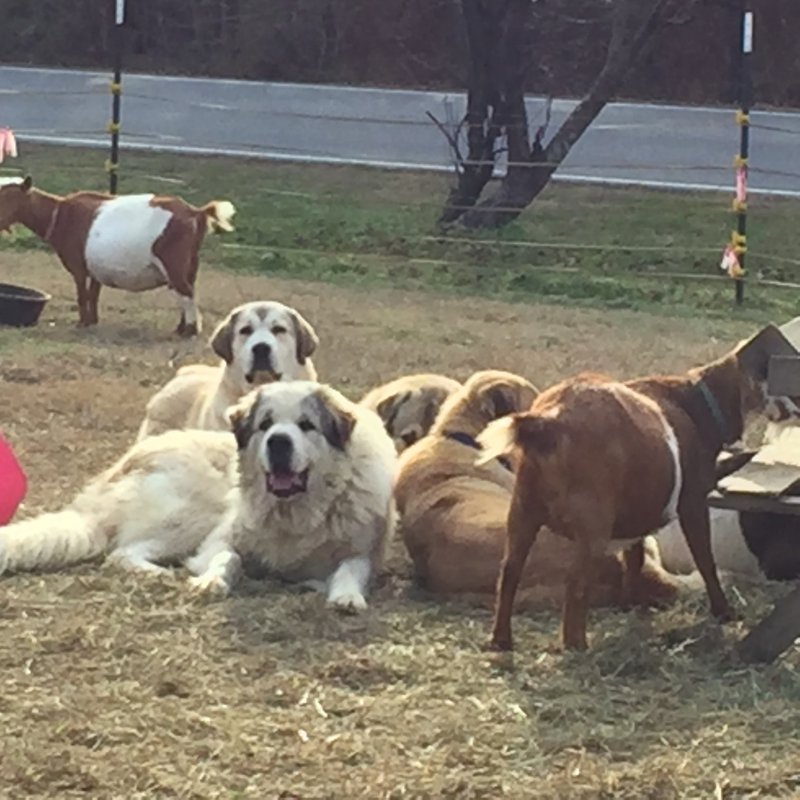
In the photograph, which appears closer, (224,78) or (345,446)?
(345,446)

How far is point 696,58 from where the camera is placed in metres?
26.8

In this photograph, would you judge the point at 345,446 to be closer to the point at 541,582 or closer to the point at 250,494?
the point at 250,494

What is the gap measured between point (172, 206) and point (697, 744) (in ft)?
28.0

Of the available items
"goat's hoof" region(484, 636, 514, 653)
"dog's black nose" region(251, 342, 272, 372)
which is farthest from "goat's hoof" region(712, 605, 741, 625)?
"dog's black nose" region(251, 342, 272, 372)

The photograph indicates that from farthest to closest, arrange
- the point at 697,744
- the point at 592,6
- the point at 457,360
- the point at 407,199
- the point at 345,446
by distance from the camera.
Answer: the point at 592,6 < the point at 407,199 < the point at 457,360 < the point at 345,446 < the point at 697,744

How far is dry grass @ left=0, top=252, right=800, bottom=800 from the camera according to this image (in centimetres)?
419

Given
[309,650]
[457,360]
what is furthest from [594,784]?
[457,360]

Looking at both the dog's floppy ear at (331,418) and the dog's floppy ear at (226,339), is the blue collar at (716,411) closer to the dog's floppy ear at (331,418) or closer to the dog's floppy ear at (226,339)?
the dog's floppy ear at (331,418)

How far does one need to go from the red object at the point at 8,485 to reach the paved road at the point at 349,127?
1493cm

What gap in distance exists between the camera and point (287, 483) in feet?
20.1

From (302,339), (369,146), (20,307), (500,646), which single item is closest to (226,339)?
(302,339)

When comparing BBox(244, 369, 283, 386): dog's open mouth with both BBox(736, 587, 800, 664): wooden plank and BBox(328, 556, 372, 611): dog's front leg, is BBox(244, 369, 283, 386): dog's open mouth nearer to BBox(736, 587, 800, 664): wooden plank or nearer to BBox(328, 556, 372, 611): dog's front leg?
BBox(328, 556, 372, 611): dog's front leg

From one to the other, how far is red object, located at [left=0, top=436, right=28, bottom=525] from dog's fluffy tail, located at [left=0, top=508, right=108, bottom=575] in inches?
5.0

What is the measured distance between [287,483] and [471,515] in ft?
2.20
